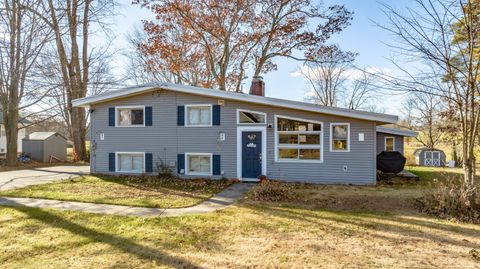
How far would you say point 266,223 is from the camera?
218 inches

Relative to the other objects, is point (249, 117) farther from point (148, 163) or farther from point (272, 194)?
point (148, 163)

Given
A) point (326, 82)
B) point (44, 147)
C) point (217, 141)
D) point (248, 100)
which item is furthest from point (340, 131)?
point (326, 82)

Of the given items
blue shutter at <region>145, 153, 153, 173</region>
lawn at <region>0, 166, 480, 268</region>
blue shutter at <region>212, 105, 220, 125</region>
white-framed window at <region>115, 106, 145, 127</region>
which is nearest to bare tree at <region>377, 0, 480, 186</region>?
lawn at <region>0, 166, 480, 268</region>

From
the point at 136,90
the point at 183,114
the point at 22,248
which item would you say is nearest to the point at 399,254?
the point at 22,248

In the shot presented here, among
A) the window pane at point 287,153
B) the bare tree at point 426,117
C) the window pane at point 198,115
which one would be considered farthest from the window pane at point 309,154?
the bare tree at point 426,117

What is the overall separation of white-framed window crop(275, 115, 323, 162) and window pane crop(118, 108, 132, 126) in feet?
19.5

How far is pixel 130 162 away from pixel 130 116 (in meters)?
1.86

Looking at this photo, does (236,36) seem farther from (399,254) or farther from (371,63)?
(399,254)

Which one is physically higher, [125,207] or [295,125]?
[295,125]

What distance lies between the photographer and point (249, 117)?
34.9ft

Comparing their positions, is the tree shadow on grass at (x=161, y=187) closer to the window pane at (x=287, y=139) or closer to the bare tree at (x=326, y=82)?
the window pane at (x=287, y=139)

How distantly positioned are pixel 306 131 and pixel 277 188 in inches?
121

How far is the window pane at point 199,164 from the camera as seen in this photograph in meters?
11.1

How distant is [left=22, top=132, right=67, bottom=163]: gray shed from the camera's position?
1830 centimetres
